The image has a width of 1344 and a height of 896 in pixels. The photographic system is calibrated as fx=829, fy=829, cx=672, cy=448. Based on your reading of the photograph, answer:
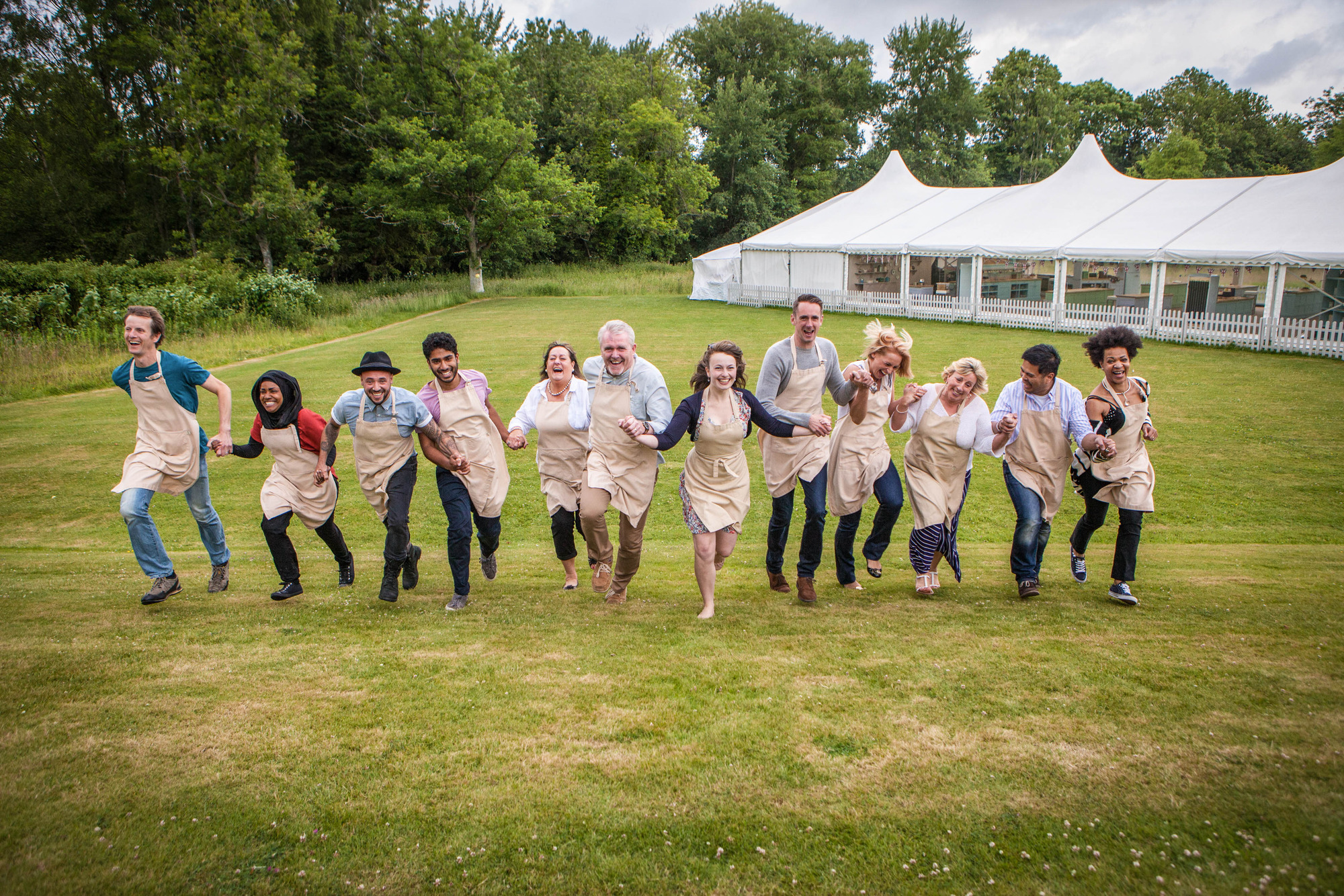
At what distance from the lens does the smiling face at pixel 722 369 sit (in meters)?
5.52

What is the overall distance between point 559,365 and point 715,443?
1390 millimetres

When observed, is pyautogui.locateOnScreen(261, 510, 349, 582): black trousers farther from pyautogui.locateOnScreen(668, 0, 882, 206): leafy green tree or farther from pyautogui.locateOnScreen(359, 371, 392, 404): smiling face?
pyautogui.locateOnScreen(668, 0, 882, 206): leafy green tree

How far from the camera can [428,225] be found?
48562mm

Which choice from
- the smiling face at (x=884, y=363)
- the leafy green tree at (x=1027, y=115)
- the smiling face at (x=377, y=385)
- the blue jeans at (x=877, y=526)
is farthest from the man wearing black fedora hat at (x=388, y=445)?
the leafy green tree at (x=1027, y=115)

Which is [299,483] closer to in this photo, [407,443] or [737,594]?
[407,443]

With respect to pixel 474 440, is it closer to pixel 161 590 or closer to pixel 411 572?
pixel 411 572

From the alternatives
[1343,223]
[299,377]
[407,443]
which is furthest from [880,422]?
[1343,223]

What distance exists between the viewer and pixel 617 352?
5.75 meters

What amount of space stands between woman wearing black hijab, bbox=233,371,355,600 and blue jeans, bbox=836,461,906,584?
387 cm

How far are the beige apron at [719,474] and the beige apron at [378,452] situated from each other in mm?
2075

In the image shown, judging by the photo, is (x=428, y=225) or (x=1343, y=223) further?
(x=428, y=225)

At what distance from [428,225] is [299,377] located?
33.5 m

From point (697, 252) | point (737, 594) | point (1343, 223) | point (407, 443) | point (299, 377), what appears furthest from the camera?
point (697, 252)

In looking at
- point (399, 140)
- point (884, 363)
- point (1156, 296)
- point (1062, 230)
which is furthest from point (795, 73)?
point (884, 363)
